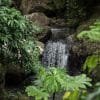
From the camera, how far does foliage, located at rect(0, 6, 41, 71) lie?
6.34 meters

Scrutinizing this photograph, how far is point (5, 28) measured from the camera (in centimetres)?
636

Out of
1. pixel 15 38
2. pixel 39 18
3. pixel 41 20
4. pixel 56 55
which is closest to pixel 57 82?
pixel 15 38

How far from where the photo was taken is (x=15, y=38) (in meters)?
6.52

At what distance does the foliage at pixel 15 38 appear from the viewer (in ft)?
20.8

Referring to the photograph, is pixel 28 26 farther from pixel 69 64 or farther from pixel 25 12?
pixel 25 12

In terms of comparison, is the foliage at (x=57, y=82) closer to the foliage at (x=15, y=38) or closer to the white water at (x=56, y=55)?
the foliage at (x=15, y=38)

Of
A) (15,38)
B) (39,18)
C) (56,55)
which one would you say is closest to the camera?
(15,38)

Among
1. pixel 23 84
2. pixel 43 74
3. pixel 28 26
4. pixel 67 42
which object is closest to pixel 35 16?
pixel 67 42

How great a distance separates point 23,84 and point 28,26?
3325 millimetres

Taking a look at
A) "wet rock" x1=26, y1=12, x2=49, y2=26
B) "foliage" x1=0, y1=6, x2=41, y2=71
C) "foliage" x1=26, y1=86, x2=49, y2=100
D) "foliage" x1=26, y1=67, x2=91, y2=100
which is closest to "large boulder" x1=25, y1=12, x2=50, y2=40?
"wet rock" x1=26, y1=12, x2=49, y2=26

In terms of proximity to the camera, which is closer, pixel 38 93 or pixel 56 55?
pixel 38 93

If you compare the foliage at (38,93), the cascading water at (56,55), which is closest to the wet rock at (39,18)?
the cascading water at (56,55)

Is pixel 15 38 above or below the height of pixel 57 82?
above

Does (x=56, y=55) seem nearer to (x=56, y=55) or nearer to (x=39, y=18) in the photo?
(x=56, y=55)
